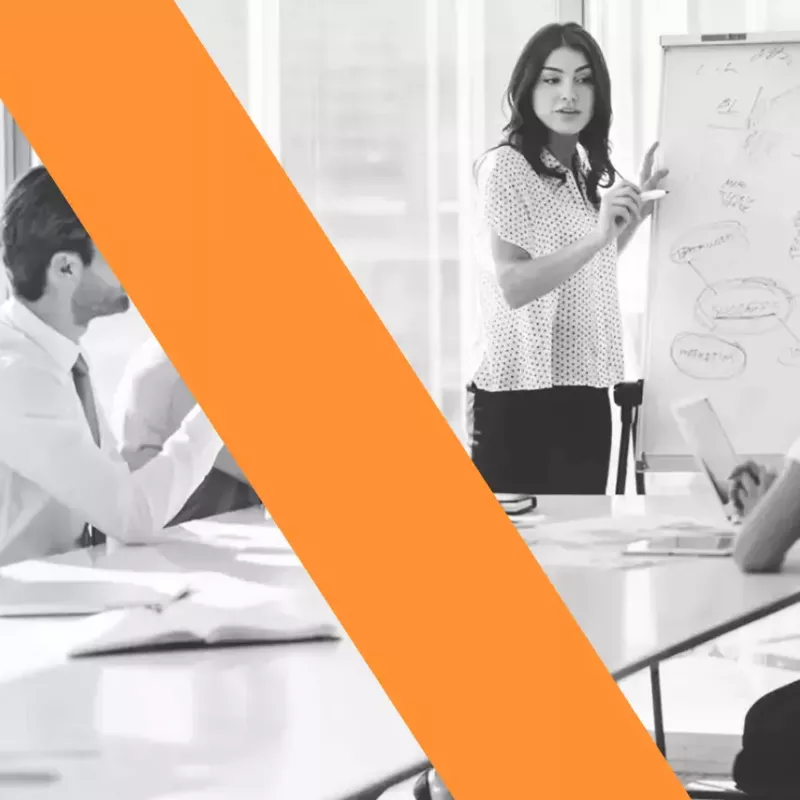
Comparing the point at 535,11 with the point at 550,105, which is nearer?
the point at 550,105

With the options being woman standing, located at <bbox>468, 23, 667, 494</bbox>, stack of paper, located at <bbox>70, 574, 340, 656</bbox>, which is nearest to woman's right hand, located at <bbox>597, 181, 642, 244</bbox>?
woman standing, located at <bbox>468, 23, 667, 494</bbox>

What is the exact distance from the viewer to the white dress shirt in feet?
5.17

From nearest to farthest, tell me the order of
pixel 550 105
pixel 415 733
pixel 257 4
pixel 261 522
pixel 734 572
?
1. pixel 415 733
2. pixel 734 572
3. pixel 261 522
4. pixel 550 105
5. pixel 257 4

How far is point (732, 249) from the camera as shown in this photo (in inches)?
110

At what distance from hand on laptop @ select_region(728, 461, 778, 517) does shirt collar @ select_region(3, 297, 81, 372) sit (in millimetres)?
1041

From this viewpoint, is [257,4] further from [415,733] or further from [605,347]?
[415,733]

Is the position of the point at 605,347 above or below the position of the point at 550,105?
below

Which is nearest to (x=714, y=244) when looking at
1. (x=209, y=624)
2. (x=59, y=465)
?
(x=59, y=465)

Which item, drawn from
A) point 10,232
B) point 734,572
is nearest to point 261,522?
point 10,232

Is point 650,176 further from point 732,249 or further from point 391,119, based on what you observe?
point 391,119

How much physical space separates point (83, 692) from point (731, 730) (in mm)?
2048

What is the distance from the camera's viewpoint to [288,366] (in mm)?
278

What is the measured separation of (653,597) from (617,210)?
1396 mm

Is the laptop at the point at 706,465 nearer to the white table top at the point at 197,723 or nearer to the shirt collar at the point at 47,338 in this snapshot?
the white table top at the point at 197,723
